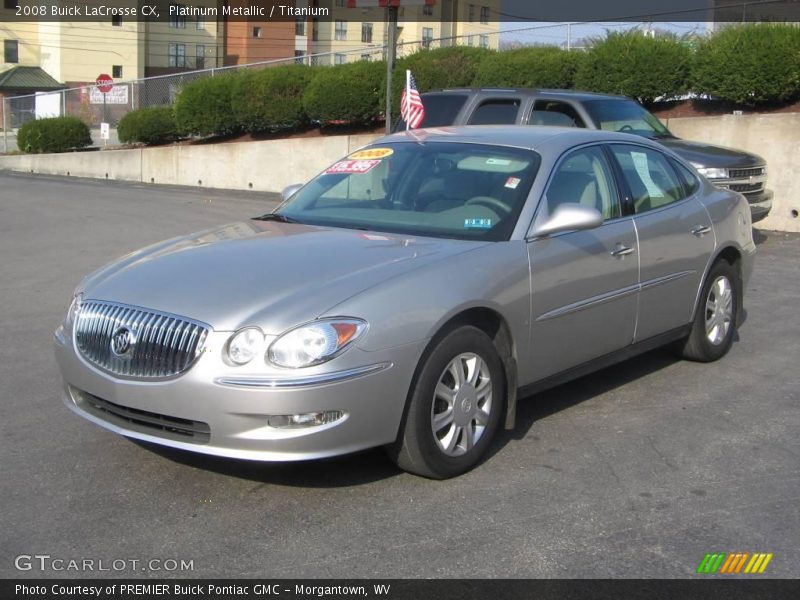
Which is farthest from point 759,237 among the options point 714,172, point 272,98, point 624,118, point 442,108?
point 272,98

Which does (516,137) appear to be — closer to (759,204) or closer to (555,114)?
(555,114)

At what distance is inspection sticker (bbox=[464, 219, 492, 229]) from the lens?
5.11m

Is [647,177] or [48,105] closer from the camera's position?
[647,177]

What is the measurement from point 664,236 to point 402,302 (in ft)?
7.94

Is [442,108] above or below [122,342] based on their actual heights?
above

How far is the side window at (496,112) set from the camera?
1142 centimetres

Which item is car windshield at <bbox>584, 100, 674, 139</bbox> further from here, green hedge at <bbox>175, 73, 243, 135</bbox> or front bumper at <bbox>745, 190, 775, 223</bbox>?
green hedge at <bbox>175, 73, 243, 135</bbox>

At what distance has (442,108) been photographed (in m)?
12.0

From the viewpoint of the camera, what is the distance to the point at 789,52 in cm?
1486

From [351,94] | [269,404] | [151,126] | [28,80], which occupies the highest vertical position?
[28,80]

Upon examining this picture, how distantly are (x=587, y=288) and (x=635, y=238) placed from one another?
64 cm

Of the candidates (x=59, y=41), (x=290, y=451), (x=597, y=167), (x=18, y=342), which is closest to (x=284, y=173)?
(x=18, y=342)

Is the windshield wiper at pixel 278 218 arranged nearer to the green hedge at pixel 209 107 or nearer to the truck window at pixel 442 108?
the truck window at pixel 442 108

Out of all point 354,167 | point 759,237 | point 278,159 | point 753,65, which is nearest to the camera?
point 354,167
